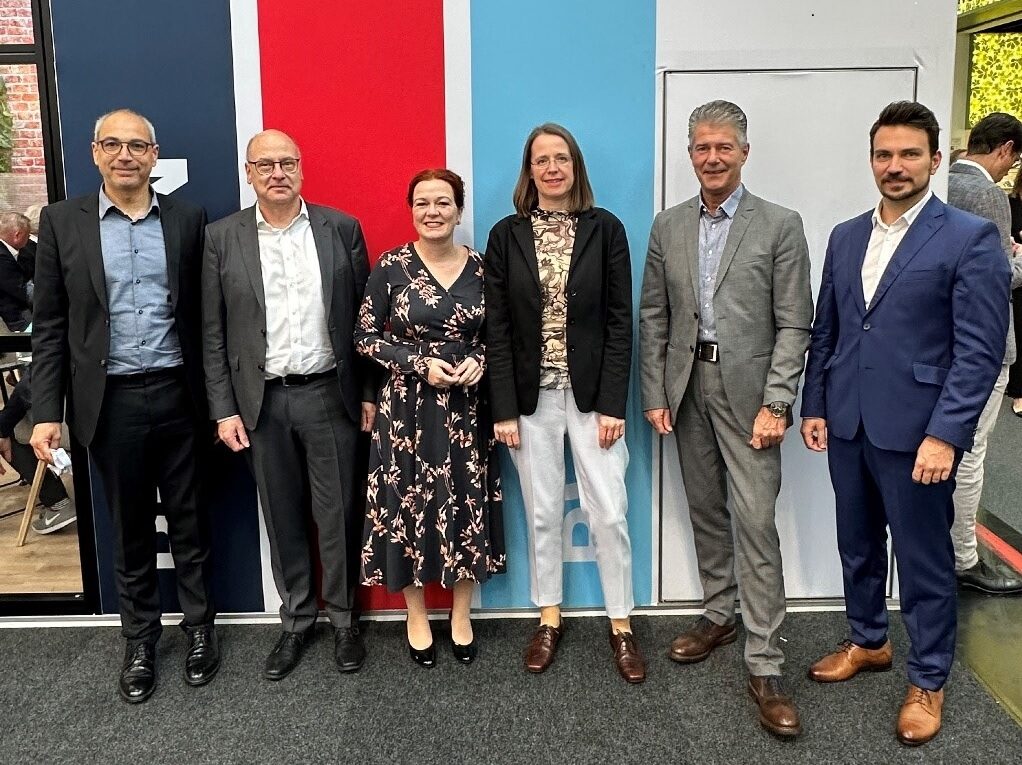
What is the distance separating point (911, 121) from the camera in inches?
89.7

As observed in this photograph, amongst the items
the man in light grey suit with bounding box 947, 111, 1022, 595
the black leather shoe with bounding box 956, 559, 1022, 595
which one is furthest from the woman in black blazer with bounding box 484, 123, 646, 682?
the black leather shoe with bounding box 956, 559, 1022, 595

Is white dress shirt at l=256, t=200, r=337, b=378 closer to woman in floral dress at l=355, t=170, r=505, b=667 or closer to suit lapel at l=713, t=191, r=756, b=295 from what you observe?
woman in floral dress at l=355, t=170, r=505, b=667

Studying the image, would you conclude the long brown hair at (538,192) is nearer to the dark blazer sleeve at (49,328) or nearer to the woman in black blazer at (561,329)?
the woman in black blazer at (561,329)

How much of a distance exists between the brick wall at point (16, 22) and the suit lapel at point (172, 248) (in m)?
0.95

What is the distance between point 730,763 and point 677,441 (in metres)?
1.05

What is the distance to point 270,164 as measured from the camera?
2656 millimetres

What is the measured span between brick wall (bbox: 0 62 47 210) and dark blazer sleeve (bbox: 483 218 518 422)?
5.81 feet

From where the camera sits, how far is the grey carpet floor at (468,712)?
2451 millimetres

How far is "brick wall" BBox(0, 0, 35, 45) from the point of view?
2992 mm

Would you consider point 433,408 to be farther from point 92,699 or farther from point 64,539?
point 64,539

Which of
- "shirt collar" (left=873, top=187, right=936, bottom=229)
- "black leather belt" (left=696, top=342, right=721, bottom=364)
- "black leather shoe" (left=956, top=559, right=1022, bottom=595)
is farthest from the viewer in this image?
"black leather shoe" (left=956, top=559, right=1022, bottom=595)

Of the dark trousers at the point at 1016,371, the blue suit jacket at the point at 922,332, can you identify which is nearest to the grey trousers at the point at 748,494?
the blue suit jacket at the point at 922,332

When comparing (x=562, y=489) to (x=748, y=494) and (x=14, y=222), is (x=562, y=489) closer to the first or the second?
(x=748, y=494)

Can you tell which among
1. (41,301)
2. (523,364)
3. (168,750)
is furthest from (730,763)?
(41,301)
